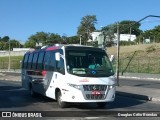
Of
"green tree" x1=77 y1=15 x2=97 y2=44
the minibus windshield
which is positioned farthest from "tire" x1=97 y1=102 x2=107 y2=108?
"green tree" x1=77 y1=15 x2=97 y2=44

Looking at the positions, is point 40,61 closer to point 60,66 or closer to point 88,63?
point 60,66

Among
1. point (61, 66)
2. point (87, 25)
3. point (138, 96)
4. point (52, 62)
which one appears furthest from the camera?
point (87, 25)

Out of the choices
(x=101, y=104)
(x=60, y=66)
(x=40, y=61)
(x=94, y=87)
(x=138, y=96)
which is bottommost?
(x=138, y=96)

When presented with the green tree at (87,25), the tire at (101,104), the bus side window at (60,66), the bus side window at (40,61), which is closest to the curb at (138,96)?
the tire at (101,104)

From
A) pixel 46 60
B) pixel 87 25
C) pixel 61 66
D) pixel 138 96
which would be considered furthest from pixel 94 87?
pixel 87 25

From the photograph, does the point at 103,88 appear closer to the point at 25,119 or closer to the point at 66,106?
the point at 66,106

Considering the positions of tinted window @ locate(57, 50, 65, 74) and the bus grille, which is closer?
the bus grille

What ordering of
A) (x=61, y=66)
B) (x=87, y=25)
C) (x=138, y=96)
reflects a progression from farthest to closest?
(x=87, y=25), (x=138, y=96), (x=61, y=66)

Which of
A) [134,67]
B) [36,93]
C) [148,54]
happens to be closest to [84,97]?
[36,93]

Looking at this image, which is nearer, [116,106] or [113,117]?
[113,117]

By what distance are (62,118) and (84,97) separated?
237cm

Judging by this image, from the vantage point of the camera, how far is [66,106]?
16.5m

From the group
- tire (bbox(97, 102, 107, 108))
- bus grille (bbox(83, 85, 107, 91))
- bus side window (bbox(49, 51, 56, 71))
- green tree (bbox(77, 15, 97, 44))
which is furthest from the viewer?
green tree (bbox(77, 15, 97, 44))

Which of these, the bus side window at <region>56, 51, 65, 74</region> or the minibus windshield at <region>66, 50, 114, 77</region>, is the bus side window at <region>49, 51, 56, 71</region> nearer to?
the bus side window at <region>56, 51, 65, 74</region>
